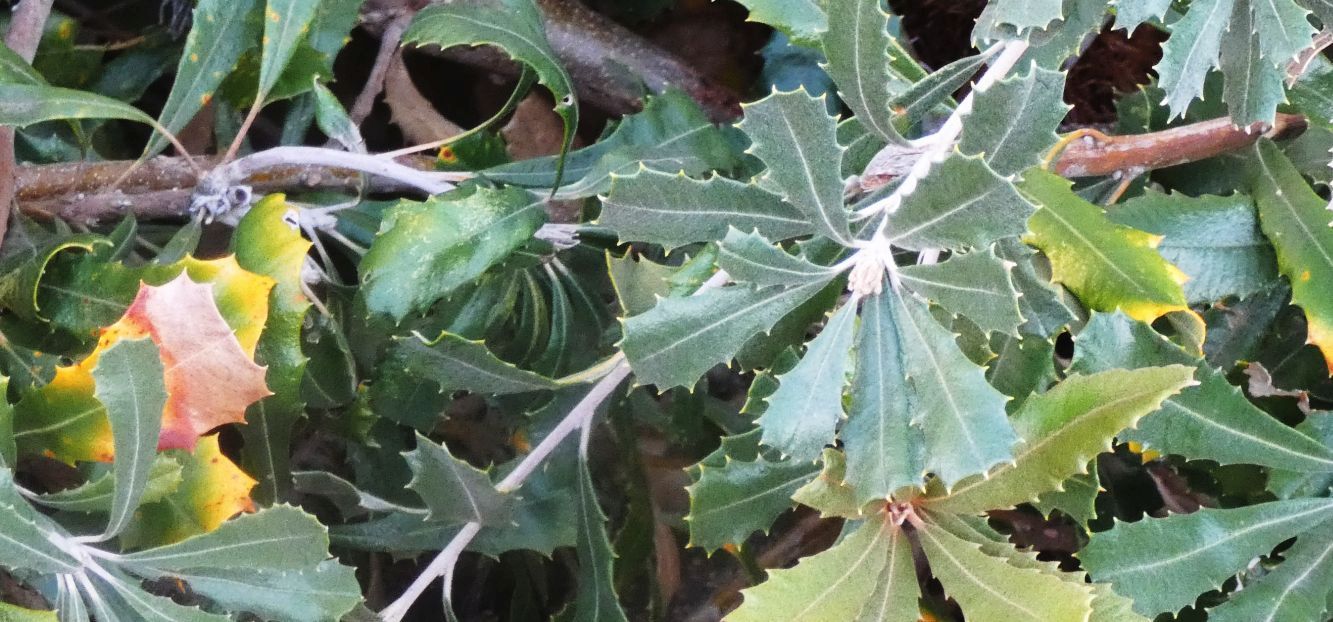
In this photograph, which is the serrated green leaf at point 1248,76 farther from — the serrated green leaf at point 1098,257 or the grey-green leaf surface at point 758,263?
the grey-green leaf surface at point 758,263

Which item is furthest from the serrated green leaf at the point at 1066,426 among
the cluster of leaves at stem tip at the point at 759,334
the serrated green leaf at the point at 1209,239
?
the serrated green leaf at the point at 1209,239

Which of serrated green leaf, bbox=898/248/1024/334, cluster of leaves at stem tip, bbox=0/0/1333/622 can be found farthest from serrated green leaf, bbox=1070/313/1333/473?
serrated green leaf, bbox=898/248/1024/334

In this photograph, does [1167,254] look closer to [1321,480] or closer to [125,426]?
[1321,480]

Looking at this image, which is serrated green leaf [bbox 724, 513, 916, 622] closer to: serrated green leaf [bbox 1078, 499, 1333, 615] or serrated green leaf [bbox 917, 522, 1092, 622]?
serrated green leaf [bbox 917, 522, 1092, 622]

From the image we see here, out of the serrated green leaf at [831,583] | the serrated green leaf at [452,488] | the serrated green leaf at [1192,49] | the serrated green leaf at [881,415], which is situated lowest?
the serrated green leaf at [452,488]

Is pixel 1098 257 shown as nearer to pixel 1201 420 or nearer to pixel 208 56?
pixel 1201 420

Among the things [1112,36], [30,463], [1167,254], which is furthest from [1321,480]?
[30,463]

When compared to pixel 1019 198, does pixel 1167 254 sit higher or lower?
lower
